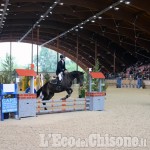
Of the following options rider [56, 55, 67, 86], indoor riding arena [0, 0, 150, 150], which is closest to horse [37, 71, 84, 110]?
indoor riding arena [0, 0, 150, 150]

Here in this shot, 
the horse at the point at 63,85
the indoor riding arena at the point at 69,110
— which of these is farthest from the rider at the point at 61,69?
the horse at the point at 63,85

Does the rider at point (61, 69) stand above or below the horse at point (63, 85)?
above

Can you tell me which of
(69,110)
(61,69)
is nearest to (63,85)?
(61,69)

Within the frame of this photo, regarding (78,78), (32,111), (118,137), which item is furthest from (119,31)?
(118,137)

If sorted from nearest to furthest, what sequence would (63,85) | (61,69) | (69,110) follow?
(69,110) → (61,69) → (63,85)

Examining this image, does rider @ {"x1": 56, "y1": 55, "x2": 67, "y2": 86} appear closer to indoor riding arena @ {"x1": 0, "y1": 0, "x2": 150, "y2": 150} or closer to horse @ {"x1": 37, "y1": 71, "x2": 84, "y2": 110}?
indoor riding arena @ {"x1": 0, "y1": 0, "x2": 150, "y2": 150}

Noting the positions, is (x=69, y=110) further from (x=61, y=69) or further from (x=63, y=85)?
(x=61, y=69)

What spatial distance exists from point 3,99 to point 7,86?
46 cm

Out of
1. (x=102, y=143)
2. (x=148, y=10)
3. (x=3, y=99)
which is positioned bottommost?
(x=102, y=143)

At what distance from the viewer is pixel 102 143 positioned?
22.0 ft

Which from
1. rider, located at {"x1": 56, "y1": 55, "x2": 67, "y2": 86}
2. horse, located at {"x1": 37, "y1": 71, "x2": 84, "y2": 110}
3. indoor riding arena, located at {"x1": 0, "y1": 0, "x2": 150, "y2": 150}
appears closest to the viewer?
indoor riding arena, located at {"x1": 0, "y1": 0, "x2": 150, "y2": 150}

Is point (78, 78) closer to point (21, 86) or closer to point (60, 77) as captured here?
point (60, 77)

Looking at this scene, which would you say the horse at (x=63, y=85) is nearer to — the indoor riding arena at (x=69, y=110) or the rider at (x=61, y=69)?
the indoor riding arena at (x=69, y=110)

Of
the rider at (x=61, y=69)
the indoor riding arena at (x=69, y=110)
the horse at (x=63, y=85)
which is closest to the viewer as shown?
the indoor riding arena at (x=69, y=110)
